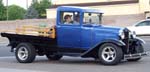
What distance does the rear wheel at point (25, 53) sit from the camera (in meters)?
16.9

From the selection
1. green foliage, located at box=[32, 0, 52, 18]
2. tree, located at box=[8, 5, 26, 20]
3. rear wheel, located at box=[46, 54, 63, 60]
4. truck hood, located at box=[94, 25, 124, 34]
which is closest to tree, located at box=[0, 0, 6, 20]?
tree, located at box=[8, 5, 26, 20]

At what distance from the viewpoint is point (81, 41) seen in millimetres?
16328

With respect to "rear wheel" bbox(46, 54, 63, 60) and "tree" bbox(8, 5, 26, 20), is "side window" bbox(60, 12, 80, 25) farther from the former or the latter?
"tree" bbox(8, 5, 26, 20)

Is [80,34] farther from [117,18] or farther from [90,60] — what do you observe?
[117,18]

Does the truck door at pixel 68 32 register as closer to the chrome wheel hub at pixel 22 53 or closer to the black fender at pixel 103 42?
the black fender at pixel 103 42

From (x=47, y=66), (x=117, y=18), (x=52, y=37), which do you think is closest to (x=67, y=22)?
(x=52, y=37)

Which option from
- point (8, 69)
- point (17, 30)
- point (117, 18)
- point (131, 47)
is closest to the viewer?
point (8, 69)

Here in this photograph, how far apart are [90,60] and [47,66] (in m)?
2.30

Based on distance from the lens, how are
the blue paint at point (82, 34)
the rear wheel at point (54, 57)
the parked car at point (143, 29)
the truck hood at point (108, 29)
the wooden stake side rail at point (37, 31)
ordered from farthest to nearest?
the parked car at point (143, 29) < the rear wheel at point (54, 57) < the wooden stake side rail at point (37, 31) < the blue paint at point (82, 34) < the truck hood at point (108, 29)

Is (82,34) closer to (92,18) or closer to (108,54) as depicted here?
(92,18)

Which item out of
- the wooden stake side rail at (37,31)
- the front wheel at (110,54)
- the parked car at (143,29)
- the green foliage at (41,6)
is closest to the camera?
the front wheel at (110,54)

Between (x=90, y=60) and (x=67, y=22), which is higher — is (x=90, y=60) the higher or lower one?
the lower one

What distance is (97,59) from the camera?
16.7 m

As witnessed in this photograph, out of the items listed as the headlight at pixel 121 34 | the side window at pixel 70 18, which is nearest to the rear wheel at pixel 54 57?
the side window at pixel 70 18
